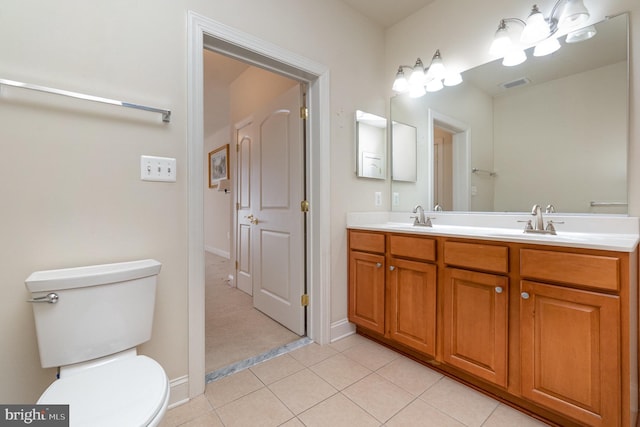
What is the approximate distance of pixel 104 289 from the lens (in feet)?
3.53

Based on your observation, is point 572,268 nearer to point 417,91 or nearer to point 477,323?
point 477,323

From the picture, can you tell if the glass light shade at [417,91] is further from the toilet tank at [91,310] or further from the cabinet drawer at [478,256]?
the toilet tank at [91,310]

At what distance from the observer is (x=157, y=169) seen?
1335 mm

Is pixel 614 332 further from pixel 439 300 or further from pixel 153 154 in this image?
pixel 153 154

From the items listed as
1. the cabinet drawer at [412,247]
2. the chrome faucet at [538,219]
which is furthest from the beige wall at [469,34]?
the cabinet drawer at [412,247]

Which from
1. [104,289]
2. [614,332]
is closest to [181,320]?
[104,289]

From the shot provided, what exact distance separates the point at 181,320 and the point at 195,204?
60 cm

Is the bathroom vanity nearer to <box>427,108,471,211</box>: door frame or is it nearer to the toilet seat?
<box>427,108,471,211</box>: door frame

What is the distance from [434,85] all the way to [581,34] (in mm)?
829

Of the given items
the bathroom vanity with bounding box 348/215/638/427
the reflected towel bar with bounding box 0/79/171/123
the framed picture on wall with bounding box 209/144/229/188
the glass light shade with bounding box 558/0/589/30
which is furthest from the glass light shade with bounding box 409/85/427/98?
the framed picture on wall with bounding box 209/144/229/188

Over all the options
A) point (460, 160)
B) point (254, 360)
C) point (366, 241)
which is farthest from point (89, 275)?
point (460, 160)

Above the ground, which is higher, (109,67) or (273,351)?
(109,67)

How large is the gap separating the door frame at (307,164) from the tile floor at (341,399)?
0.63 ft

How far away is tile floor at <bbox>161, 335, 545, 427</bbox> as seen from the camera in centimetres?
129
